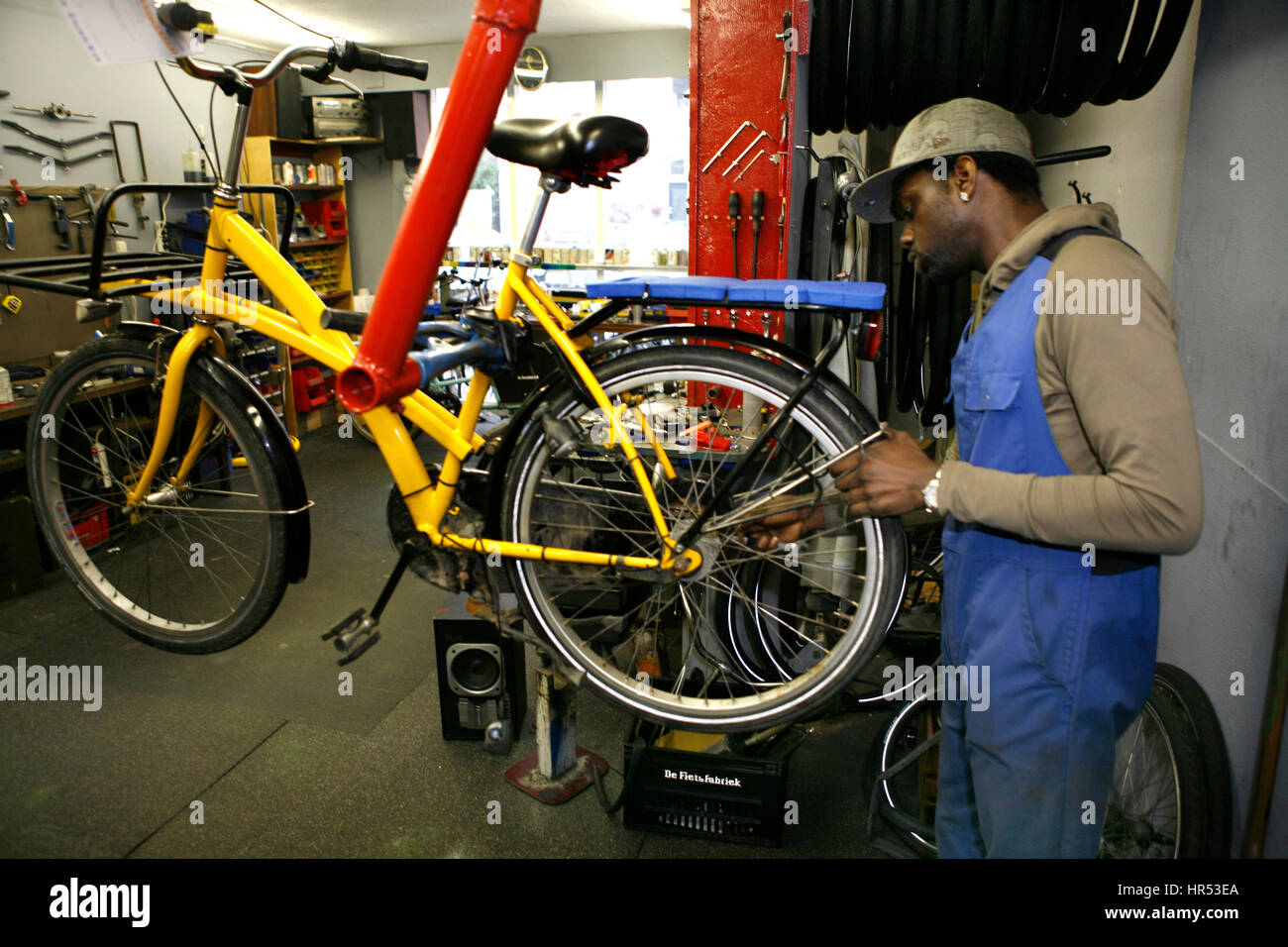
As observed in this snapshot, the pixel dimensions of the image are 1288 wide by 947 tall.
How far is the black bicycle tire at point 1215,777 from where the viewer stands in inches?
63.8

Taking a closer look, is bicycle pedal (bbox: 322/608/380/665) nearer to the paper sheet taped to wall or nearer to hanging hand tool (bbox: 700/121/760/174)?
the paper sheet taped to wall

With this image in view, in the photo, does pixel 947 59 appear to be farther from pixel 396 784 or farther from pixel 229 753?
pixel 229 753

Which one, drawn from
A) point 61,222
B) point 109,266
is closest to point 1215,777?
point 109,266

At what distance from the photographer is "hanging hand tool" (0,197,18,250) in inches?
161

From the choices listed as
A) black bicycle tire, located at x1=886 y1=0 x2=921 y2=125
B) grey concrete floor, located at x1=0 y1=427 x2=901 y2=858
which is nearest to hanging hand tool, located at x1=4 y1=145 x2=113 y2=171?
grey concrete floor, located at x1=0 y1=427 x2=901 y2=858

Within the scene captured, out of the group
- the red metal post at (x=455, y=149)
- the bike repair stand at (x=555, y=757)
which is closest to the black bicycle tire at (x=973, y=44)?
the red metal post at (x=455, y=149)

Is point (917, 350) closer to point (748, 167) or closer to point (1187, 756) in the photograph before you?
point (748, 167)

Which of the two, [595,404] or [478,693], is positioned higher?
[595,404]

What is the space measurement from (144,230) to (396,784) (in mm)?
5158

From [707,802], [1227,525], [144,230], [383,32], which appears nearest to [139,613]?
[707,802]

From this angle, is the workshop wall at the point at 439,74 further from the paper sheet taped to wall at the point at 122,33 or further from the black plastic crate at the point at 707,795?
the paper sheet taped to wall at the point at 122,33

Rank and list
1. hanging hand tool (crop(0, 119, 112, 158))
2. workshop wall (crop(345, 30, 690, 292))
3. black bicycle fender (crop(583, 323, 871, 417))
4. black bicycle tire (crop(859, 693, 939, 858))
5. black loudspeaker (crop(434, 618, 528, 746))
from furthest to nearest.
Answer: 1. workshop wall (crop(345, 30, 690, 292))
2. hanging hand tool (crop(0, 119, 112, 158))
3. black loudspeaker (crop(434, 618, 528, 746))
4. black bicycle tire (crop(859, 693, 939, 858))
5. black bicycle fender (crop(583, 323, 871, 417))

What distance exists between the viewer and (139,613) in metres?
1.78

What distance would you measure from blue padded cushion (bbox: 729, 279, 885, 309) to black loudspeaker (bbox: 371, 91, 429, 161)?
6.93m
